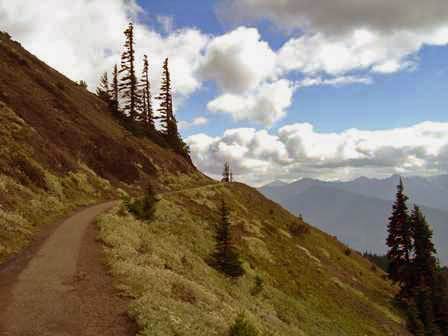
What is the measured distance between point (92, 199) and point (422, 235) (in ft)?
127

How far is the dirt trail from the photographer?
11289 mm

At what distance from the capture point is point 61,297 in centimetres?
→ 1338

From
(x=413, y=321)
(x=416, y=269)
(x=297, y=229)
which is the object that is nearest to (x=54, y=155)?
(x=297, y=229)

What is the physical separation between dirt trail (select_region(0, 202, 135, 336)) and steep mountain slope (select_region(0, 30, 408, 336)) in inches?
22.2

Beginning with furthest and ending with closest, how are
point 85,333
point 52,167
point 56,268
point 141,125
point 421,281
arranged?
point 141,125 < point 421,281 < point 52,167 < point 56,268 < point 85,333

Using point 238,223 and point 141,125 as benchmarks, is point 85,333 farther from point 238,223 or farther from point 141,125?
point 141,125

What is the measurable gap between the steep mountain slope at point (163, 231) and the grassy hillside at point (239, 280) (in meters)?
0.10

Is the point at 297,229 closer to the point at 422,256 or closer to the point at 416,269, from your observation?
the point at 416,269

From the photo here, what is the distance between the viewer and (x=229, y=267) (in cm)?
2805

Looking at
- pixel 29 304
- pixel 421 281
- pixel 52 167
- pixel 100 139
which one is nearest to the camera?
pixel 29 304

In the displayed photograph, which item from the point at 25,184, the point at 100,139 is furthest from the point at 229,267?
the point at 100,139

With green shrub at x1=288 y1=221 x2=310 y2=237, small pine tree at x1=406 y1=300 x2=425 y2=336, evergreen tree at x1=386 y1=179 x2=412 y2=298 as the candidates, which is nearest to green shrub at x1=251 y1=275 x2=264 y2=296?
small pine tree at x1=406 y1=300 x2=425 y2=336

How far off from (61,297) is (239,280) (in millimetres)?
16684

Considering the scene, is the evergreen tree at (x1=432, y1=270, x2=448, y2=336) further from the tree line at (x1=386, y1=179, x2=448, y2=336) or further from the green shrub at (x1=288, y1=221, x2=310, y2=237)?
the green shrub at (x1=288, y1=221, x2=310, y2=237)
